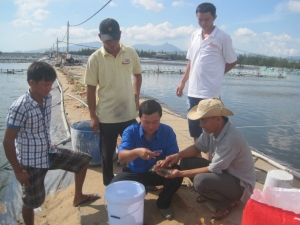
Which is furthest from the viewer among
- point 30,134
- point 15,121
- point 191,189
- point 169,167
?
point 191,189

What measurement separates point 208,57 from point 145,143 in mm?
1463

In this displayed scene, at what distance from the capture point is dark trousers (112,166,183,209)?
8.84 ft

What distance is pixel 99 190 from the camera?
11.1ft

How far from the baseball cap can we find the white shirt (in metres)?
1.20

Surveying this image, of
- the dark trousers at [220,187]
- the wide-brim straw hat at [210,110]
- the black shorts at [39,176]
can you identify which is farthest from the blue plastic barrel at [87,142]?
the wide-brim straw hat at [210,110]

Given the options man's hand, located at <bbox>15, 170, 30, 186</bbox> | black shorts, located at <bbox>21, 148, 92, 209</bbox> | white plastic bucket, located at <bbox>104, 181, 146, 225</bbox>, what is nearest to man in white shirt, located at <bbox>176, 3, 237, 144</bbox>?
white plastic bucket, located at <bbox>104, 181, 146, 225</bbox>

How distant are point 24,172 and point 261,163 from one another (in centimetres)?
343

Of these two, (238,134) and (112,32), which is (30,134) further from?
(238,134)

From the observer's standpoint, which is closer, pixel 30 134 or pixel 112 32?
pixel 30 134

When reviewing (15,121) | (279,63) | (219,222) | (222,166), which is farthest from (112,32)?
(279,63)

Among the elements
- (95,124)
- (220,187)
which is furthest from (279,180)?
(95,124)

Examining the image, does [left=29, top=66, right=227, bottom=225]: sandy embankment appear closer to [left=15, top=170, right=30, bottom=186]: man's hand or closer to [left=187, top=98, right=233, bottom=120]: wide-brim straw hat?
[left=15, top=170, right=30, bottom=186]: man's hand

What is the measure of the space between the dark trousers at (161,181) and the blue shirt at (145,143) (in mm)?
84

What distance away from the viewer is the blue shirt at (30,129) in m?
2.23
